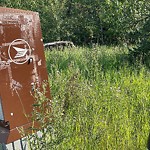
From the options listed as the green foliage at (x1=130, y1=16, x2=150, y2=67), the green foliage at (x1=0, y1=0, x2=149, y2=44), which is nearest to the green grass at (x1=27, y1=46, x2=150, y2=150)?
the green foliage at (x1=130, y1=16, x2=150, y2=67)

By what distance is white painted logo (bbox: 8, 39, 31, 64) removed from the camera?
3570mm

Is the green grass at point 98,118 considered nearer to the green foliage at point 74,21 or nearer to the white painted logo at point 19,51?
the white painted logo at point 19,51

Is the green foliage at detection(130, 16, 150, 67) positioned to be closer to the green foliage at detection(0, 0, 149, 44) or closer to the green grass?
the green grass

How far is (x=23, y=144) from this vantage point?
3816 mm

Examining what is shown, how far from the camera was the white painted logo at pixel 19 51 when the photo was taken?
3.57 meters

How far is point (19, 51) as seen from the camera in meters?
3.66

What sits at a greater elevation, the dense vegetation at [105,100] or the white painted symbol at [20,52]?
the white painted symbol at [20,52]

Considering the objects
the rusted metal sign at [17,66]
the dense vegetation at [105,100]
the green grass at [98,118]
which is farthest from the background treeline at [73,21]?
the rusted metal sign at [17,66]

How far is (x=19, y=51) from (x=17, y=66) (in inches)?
5.9

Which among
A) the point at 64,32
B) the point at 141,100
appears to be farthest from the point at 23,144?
the point at 64,32

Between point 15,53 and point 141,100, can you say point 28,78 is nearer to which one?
point 15,53

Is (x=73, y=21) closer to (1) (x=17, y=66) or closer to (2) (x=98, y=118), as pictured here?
(2) (x=98, y=118)

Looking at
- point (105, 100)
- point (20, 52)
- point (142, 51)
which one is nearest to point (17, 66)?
point (20, 52)

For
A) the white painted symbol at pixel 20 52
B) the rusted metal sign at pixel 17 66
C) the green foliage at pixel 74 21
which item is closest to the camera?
the rusted metal sign at pixel 17 66
